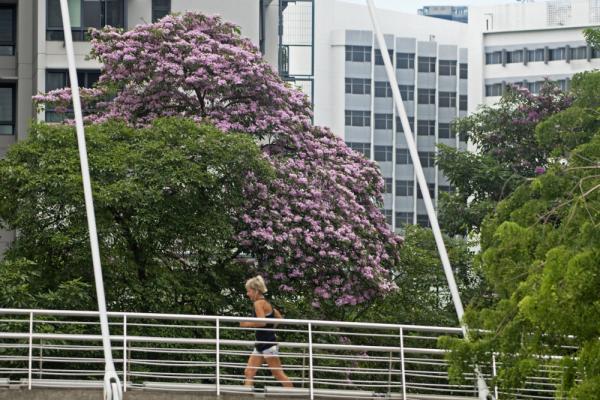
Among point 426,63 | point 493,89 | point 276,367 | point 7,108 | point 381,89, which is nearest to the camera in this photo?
point 276,367

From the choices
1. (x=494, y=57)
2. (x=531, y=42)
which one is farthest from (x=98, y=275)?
(x=494, y=57)

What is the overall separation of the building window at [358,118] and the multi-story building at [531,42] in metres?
7.31

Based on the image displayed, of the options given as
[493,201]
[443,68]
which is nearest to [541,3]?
[443,68]

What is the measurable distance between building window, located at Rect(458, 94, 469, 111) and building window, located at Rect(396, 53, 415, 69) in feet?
11.2

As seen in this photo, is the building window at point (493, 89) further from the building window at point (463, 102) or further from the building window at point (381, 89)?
the building window at point (381, 89)

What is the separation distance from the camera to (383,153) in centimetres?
11819

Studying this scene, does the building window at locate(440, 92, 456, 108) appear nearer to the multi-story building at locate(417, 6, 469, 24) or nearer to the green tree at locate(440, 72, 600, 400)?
the multi-story building at locate(417, 6, 469, 24)

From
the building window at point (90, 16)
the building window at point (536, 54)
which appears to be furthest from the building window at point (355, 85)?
the building window at point (90, 16)

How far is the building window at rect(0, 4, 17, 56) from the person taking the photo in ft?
149

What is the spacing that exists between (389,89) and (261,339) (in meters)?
95.5

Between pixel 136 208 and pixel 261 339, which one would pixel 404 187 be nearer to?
pixel 136 208

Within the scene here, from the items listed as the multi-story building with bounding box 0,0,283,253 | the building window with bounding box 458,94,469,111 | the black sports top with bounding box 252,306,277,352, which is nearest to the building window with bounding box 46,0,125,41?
the multi-story building with bounding box 0,0,283,253

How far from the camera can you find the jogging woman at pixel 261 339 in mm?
22531

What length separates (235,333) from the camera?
1278 inches
